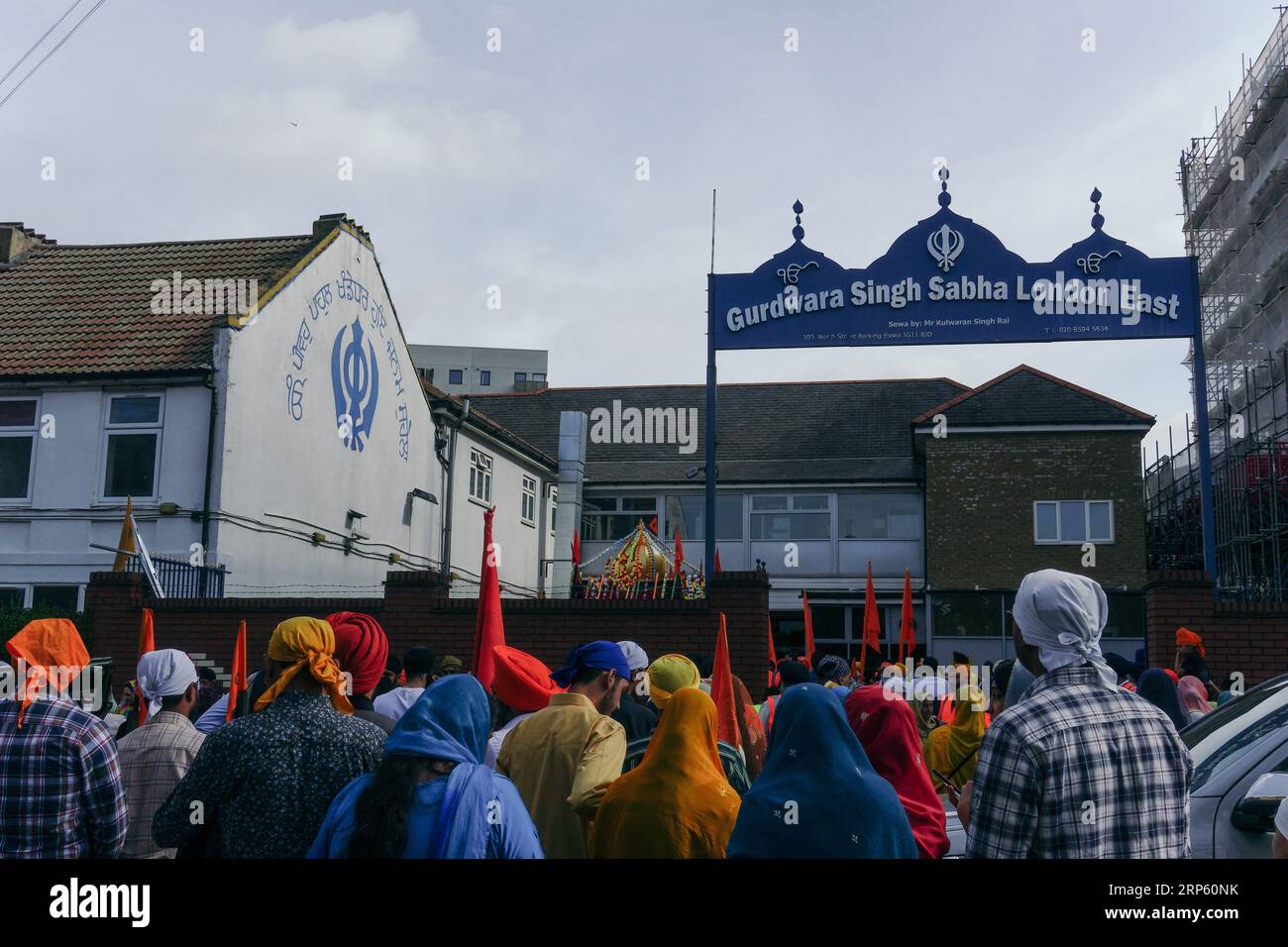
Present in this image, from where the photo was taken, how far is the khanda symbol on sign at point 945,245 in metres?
15.5

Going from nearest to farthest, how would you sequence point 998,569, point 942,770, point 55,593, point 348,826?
point 348,826
point 942,770
point 55,593
point 998,569

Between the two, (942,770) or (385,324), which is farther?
(385,324)

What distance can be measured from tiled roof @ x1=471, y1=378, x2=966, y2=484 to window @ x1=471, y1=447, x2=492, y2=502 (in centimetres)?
616

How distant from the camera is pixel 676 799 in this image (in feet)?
12.7

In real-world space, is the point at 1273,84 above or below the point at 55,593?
above

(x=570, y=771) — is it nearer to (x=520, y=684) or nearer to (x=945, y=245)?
(x=520, y=684)

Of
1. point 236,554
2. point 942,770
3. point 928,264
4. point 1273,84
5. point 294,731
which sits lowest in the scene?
point 942,770

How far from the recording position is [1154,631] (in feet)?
45.5

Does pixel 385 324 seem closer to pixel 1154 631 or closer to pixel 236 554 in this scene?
pixel 236 554

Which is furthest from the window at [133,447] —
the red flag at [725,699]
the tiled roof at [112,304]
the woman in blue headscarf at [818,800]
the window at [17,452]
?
the woman in blue headscarf at [818,800]

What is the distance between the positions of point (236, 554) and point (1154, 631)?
1344 centimetres

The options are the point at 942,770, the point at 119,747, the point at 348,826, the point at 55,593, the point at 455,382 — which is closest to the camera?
the point at 348,826

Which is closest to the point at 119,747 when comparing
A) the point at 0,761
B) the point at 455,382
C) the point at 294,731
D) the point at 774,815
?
the point at 0,761

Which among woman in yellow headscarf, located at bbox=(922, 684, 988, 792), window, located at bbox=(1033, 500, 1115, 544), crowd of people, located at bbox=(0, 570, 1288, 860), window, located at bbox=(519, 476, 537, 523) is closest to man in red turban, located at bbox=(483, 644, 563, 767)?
crowd of people, located at bbox=(0, 570, 1288, 860)
